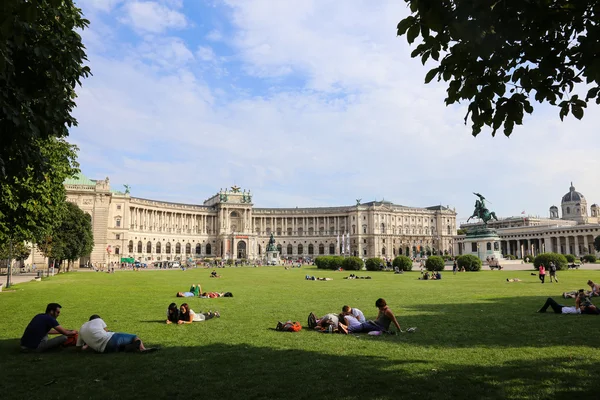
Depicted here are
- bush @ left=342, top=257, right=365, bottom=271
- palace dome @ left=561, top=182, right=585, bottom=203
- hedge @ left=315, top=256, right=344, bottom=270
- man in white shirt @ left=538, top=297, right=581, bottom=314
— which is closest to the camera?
man in white shirt @ left=538, top=297, right=581, bottom=314

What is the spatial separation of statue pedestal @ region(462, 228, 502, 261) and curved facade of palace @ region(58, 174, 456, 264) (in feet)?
223

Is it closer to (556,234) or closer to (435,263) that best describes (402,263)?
(435,263)

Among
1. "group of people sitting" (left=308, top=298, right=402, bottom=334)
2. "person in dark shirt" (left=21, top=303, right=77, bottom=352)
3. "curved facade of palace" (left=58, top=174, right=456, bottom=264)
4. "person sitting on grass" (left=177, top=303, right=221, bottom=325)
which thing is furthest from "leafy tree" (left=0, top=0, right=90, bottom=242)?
"curved facade of palace" (left=58, top=174, right=456, bottom=264)

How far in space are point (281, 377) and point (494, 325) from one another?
7.38m

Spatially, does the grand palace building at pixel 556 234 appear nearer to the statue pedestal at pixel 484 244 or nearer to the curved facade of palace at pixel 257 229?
the curved facade of palace at pixel 257 229

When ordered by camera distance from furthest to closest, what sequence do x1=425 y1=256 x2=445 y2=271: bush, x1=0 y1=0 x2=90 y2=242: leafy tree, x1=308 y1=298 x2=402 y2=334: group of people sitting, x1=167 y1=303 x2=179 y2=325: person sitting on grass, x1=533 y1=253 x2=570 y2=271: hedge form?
x1=425 y1=256 x2=445 y2=271: bush
x1=533 y1=253 x2=570 y2=271: hedge
x1=167 y1=303 x2=179 y2=325: person sitting on grass
x1=308 y1=298 x2=402 y2=334: group of people sitting
x1=0 y1=0 x2=90 y2=242: leafy tree

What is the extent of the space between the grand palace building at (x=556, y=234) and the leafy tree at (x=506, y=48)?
312 ft

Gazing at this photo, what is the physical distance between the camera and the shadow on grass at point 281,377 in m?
6.55

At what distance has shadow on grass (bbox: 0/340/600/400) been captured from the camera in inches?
258

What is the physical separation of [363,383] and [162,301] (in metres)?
14.5

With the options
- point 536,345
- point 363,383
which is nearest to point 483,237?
point 536,345

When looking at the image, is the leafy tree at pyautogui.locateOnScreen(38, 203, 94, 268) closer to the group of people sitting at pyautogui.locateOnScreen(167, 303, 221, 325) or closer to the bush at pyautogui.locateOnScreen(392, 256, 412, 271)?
the bush at pyautogui.locateOnScreen(392, 256, 412, 271)

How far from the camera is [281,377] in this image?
736 cm

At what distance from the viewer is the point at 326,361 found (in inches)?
332
